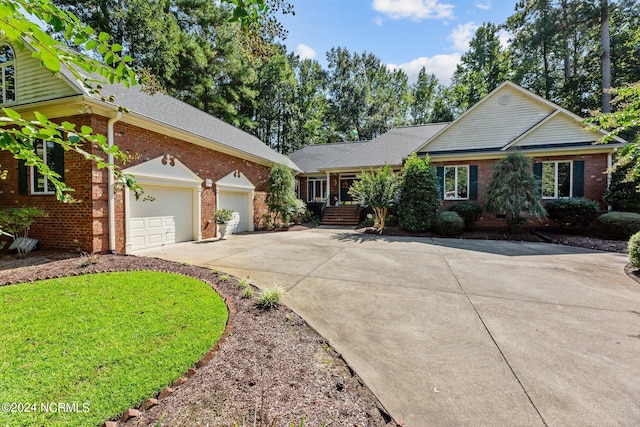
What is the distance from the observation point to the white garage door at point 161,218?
778cm

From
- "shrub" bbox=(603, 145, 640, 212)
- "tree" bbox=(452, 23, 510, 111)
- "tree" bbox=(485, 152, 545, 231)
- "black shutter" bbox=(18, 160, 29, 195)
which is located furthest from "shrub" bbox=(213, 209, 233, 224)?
"tree" bbox=(452, 23, 510, 111)

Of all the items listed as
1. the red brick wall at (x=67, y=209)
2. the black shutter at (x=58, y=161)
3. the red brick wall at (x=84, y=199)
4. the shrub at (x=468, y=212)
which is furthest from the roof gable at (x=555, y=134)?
the black shutter at (x=58, y=161)

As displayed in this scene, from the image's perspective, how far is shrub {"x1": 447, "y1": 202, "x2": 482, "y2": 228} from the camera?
1210 cm

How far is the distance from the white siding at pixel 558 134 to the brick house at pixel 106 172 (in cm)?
1431

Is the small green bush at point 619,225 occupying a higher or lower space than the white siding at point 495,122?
lower

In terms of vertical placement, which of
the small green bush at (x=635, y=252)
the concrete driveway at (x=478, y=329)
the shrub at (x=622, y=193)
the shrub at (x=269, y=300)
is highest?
the shrub at (x=622, y=193)

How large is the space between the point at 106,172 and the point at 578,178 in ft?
58.8

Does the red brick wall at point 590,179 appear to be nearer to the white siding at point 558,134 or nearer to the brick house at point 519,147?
the brick house at point 519,147

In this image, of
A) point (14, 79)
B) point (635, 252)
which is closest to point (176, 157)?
point (14, 79)

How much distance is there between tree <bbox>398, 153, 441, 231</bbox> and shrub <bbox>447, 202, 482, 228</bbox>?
3.99 ft

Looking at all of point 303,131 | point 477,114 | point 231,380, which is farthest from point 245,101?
point 231,380

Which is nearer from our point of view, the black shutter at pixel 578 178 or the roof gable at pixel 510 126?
the black shutter at pixel 578 178

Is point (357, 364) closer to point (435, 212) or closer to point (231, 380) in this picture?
point (231, 380)

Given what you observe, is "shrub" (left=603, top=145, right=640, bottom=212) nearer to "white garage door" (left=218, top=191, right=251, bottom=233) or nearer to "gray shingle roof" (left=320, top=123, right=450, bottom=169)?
"gray shingle roof" (left=320, top=123, right=450, bottom=169)
